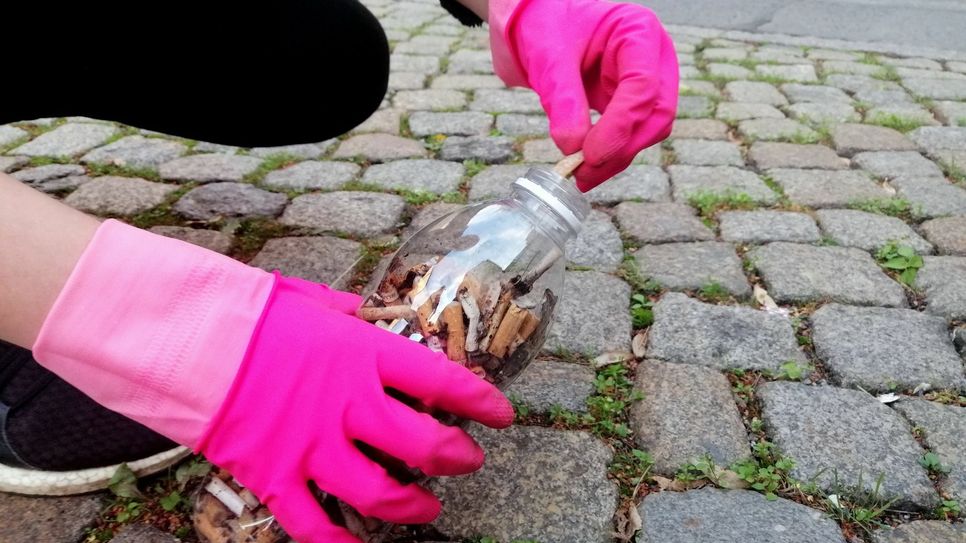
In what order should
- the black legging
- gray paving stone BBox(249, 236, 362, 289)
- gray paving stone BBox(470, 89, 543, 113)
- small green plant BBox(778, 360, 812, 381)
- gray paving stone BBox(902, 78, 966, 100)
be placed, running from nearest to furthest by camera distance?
small green plant BBox(778, 360, 812, 381)
the black legging
gray paving stone BBox(249, 236, 362, 289)
gray paving stone BBox(470, 89, 543, 113)
gray paving stone BBox(902, 78, 966, 100)

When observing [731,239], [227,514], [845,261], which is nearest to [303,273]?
[227,514]

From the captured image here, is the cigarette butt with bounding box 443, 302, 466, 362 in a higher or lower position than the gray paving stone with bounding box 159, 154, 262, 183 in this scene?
higher

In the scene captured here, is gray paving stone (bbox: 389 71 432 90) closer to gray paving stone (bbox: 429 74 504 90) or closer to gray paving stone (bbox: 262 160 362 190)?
gray paving stone (bbox: 429 74 504 90)

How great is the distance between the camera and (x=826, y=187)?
2.61 m

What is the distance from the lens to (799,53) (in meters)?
4.53

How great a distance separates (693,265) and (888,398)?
2.09ft

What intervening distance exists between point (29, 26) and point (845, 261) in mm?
2172

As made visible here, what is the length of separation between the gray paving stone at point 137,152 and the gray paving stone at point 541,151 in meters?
1.33

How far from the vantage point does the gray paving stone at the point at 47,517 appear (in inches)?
51.4

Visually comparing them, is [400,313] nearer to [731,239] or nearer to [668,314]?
[668,314]

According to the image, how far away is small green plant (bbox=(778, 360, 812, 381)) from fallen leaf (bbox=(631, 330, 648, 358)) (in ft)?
1.00

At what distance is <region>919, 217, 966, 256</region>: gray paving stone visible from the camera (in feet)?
7.24

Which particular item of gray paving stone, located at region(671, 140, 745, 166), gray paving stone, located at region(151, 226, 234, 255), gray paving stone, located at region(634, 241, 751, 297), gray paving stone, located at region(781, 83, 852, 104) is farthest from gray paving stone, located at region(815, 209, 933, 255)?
gray paving stone, located at region(151, 226, 234, 255)

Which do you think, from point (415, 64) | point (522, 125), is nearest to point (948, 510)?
point (522, 125)
